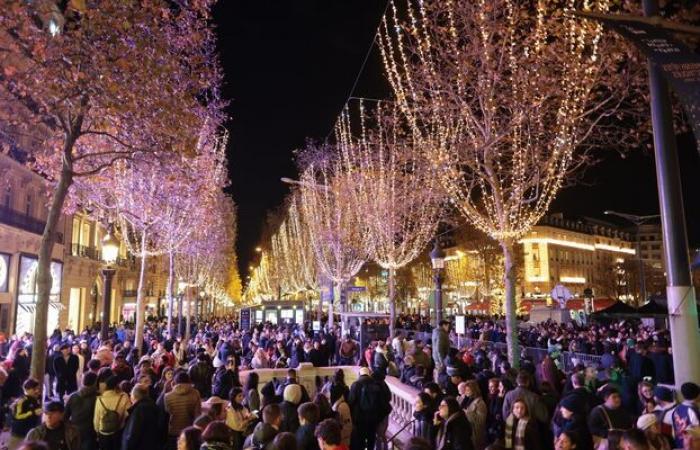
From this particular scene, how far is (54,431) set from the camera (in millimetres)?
6438

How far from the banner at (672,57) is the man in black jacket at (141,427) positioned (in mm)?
7194

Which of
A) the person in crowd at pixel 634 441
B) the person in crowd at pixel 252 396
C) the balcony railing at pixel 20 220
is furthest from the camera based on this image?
the balcony railing at pixel 20 220

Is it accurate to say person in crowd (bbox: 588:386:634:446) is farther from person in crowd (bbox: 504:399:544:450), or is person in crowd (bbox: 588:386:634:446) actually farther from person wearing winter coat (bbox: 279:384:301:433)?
person wearing winter coat (bbox: 279:384:301:433)

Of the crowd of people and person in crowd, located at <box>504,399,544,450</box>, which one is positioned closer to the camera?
the crowd of people

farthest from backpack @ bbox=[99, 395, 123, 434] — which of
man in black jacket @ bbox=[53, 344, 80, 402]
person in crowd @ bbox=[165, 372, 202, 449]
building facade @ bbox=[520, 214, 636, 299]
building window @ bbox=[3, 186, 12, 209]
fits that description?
building facade @ bbox=[520, 214, 636, 299]

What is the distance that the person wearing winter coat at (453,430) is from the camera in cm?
657

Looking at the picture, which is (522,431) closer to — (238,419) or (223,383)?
(238,419)

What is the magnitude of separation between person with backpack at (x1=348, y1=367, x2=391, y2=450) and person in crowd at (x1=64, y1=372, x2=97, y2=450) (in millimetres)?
3799

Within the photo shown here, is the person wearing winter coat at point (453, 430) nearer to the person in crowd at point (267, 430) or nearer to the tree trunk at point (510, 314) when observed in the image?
the person in crowd at point (267, 430)

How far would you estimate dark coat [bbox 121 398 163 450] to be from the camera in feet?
23.3

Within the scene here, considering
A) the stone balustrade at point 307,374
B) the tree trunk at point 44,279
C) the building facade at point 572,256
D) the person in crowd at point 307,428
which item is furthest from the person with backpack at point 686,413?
the building facade at point 572,256

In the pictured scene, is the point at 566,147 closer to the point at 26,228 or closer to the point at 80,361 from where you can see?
the point at 80,361

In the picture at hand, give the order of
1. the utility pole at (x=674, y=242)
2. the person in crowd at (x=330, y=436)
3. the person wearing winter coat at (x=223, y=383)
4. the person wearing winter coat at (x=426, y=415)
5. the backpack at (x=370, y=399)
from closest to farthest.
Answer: the person in crowd at (x=330, y=436), the person wearing winter coat at (x=426, y=415), the utility pole at (x=674, y=242), the backpack at (x=370, y=399), the person wearing winter coat at (x=223, y=383)

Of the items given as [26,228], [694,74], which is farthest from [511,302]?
[26,228]
